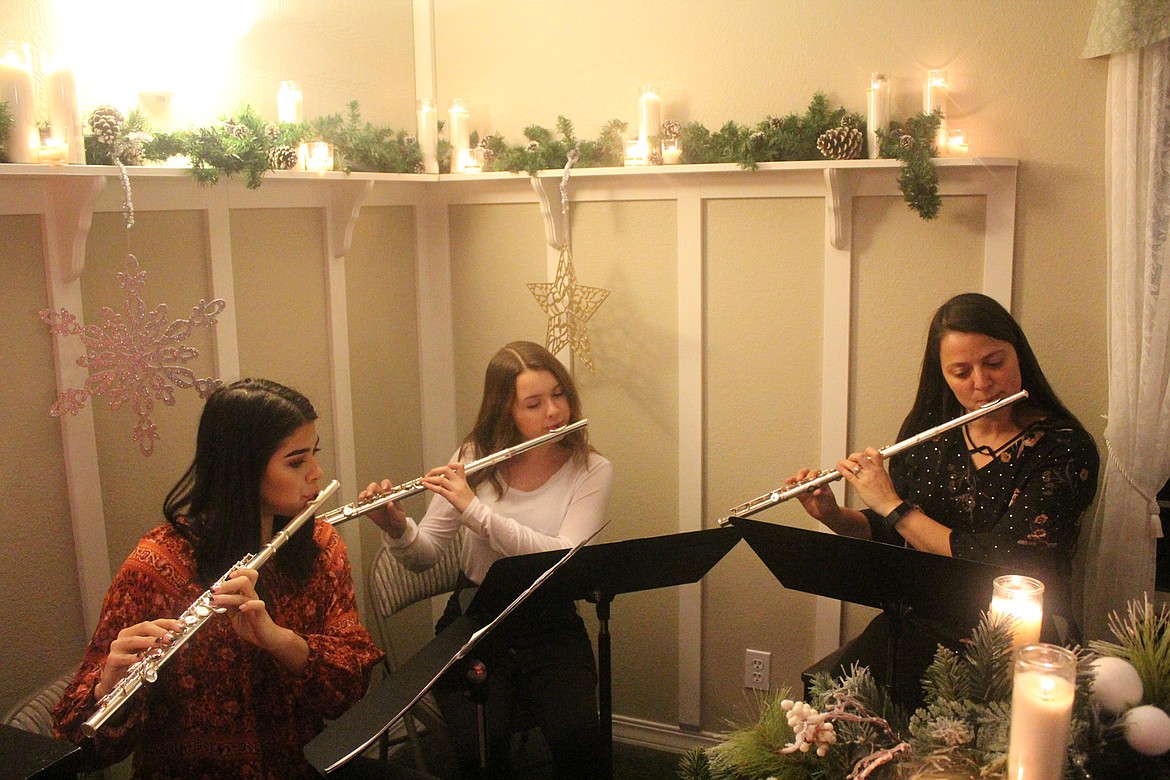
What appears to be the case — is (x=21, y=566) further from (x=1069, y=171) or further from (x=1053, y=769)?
(x=1069, y=171)

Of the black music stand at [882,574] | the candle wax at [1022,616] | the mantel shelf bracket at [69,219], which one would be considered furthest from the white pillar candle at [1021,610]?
the mantel shelf bracket at [69,219]

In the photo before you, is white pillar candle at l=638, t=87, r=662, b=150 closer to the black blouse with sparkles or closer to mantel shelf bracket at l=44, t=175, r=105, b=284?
the black blouse with sparkles

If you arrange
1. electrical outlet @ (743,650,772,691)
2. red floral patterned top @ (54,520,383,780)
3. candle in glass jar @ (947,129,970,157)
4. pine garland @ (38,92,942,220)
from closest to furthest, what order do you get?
red floral patterned top @ (54,520,383,780) < pine garland @ (38,92,942,220) < candle in glass jar @ (947,129,970,157) < electrical outlet @ (743,650,772,691)

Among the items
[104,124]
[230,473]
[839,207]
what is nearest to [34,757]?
[230,473]

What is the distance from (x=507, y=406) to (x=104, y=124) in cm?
106

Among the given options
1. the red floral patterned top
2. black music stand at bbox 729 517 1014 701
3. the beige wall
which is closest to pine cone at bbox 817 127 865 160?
the beige wall

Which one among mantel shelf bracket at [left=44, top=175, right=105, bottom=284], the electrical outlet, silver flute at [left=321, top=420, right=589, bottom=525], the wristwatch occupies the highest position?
mantel shelf bracket at [left=44, top=175, right=105, bottom=284]

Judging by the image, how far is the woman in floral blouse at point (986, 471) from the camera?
82.2 inches

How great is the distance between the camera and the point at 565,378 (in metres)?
2.56

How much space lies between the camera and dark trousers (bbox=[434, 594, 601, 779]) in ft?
7.45

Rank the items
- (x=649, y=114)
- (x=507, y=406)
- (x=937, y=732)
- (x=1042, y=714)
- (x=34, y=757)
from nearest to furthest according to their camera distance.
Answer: (x=1042, y=714) < (x=937, y=732) < (x=34, y=757) < (x=507, y=406) < (x=649, y=114)

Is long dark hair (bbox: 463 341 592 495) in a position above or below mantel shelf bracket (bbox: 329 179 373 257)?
below

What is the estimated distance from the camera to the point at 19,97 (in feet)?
5.73

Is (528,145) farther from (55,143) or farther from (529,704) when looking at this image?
(529,704)
